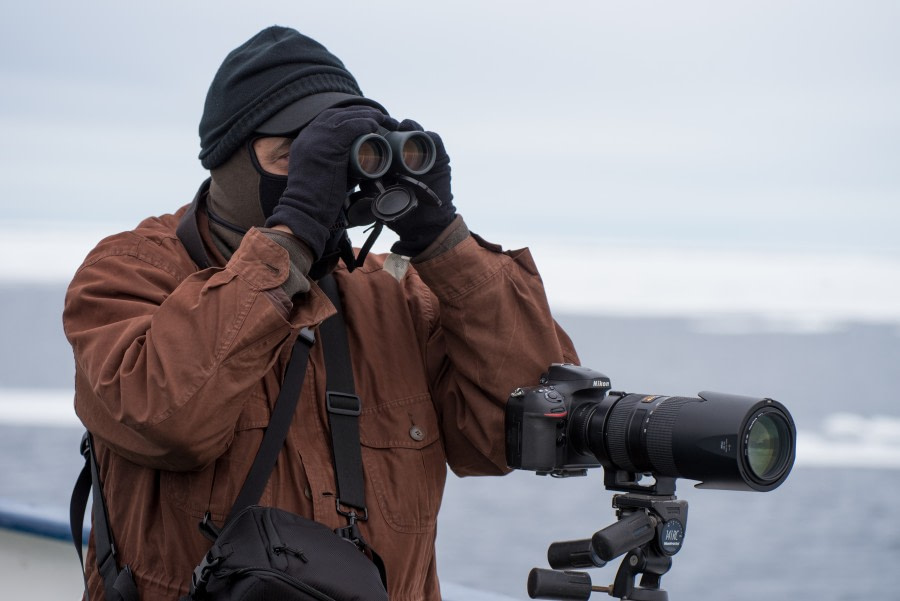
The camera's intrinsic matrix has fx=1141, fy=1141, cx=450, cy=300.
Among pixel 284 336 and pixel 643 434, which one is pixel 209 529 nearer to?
pixel 284 336

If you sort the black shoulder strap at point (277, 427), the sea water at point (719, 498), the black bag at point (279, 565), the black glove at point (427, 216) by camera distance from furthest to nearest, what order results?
the sea water at point (719, 498) → the black glove at point (427, 216) → the black shoulder strap at point (277, 427) → the black bag at point (279, 565)

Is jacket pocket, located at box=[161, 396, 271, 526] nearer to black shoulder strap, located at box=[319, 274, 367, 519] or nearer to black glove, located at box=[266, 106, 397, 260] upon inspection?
black shoulder strap, located at box=[319, 274, 367, 519]

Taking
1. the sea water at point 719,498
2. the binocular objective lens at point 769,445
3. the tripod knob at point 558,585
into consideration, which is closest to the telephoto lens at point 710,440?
the binocular objective lens at point 769,445

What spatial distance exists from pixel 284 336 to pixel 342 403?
0.15 m

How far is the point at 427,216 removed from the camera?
1.38 meters

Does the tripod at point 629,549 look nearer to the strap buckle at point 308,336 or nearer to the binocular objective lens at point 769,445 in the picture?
the binocular objective lens at point 769,445

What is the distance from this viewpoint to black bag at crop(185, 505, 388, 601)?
1160 mm

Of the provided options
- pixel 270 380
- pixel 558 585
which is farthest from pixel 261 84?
pixel 558 585

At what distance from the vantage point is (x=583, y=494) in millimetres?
A: 4797

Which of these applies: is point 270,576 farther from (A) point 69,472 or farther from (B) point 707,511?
(A) point 69,472

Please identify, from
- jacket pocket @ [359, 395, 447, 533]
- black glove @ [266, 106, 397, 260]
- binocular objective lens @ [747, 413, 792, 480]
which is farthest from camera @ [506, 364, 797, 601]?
black glove @ [266, 106, 397, 260]

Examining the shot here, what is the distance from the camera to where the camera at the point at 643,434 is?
3.98ft

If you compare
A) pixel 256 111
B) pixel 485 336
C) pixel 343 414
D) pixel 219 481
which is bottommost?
pixel 219 481

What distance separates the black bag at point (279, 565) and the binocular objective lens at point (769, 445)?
42 centimetres
